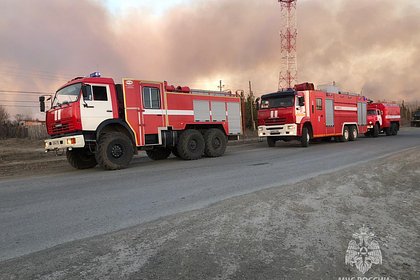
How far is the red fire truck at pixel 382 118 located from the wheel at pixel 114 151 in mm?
23148

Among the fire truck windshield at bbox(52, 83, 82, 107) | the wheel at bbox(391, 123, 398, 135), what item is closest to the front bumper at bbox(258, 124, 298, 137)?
the fire truck windshield at bbox(52, 83, 82, 107)

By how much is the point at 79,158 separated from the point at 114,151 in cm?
201

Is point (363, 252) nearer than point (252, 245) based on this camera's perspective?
Yes

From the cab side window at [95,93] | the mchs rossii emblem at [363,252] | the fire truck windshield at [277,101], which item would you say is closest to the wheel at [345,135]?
the fire truck windshield at [277,101]

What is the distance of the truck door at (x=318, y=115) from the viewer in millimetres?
20062

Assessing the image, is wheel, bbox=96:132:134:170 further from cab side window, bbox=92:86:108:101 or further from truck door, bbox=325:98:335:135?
truck door, bbox=325:98:335:135

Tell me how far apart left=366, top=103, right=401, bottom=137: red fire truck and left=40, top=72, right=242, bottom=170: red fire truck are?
61.5 ft

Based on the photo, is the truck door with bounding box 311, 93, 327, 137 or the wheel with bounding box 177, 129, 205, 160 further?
the truck door with bounding box 311, 93, 327, 137

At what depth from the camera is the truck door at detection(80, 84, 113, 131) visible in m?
11.2

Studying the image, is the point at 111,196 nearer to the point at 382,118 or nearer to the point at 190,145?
the point at 190,145

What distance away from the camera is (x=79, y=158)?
41.8 ft

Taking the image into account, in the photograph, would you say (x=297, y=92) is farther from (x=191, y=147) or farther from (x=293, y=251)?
(x=293, y=251)

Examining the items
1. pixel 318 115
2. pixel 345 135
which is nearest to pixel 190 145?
pixel 318 115

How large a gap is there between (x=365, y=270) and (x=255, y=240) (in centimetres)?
130
